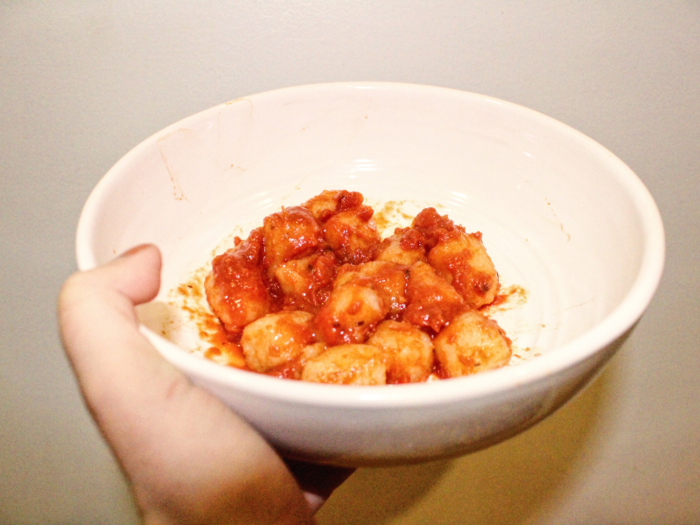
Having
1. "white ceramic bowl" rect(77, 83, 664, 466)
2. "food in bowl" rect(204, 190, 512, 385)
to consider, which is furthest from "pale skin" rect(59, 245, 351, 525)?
"food in bowl" rect(204, 190, 512, 385)

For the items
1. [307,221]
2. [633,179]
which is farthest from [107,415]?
[633,179]

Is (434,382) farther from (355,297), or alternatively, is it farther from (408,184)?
(408,184)

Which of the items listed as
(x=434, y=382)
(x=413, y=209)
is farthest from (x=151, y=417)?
(x=413, y=209)

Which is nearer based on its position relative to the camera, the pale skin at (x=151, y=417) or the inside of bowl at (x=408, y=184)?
the pale skin at (x=151, y=417)

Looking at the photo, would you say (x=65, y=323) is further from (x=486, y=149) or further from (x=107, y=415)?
(x=486, y=149)

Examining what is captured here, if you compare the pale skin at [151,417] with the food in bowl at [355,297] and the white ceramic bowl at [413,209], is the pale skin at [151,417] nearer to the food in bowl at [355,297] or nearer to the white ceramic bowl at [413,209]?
the white ceramic bowl at [413,209]

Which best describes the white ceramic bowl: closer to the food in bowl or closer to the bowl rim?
the bowl rim

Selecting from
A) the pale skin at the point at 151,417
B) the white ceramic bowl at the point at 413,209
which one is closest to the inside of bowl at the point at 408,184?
the white ceramic bowl at the point at 413,209
